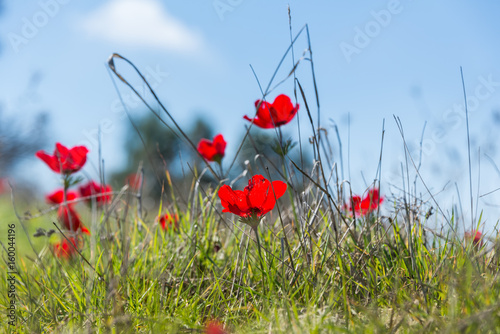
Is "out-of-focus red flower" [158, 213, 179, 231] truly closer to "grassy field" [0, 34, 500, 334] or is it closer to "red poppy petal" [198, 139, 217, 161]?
"grassy field" [0, 34, 500, 334]

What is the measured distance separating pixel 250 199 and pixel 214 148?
657 mm

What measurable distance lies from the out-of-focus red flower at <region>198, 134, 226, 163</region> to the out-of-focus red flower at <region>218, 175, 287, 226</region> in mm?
612

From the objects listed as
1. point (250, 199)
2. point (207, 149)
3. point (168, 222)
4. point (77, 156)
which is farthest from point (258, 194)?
point (77, 156)

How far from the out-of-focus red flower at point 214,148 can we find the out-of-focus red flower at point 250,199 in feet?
2.01

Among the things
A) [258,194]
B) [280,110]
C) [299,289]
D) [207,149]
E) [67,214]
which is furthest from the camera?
[67,214]

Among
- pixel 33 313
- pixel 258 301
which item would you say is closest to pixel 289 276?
pixel 258 301

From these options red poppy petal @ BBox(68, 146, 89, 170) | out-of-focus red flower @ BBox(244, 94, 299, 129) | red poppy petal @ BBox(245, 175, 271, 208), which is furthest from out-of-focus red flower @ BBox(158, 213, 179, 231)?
red poppy petal @ BBox(245, 175, 271, 208)

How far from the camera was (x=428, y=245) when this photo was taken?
5.13ft

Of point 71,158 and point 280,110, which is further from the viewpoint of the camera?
point 71,158

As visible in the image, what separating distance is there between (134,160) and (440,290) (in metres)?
25.0

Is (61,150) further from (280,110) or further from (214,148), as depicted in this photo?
(280,110)

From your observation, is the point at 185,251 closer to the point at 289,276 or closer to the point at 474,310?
the point at 289,276

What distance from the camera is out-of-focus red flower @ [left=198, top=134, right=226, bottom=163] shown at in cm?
172

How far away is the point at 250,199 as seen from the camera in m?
1.11
